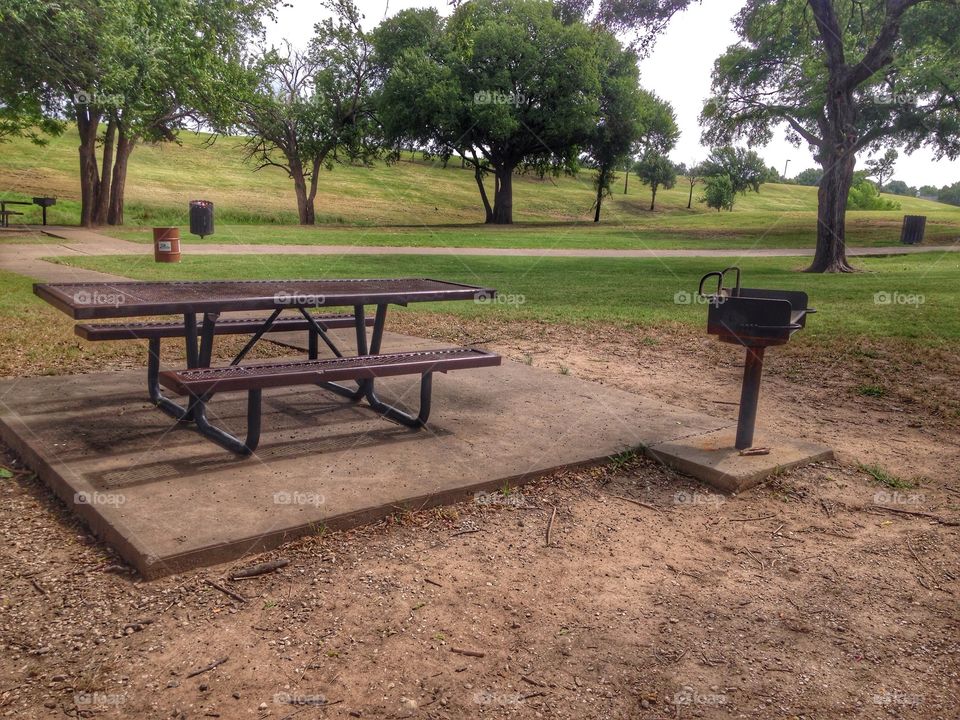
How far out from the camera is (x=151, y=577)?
2900 millimetres

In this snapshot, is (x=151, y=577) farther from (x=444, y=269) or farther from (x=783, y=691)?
(x=444, y=269)

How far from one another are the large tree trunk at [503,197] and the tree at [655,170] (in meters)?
22.9

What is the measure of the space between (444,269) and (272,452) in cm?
1125

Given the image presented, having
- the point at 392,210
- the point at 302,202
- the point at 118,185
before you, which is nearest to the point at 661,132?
the point at 392,210

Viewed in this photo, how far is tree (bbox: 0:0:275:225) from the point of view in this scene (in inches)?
561

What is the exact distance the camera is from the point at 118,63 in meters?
16.7

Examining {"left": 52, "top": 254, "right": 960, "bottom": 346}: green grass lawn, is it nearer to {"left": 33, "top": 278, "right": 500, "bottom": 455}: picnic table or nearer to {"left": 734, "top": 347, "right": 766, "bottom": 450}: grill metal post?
{"left": 734, "top": 347, "right": 766, "bottom": 450}: grill metal post

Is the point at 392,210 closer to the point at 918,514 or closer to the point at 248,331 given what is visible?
the point at 248,331

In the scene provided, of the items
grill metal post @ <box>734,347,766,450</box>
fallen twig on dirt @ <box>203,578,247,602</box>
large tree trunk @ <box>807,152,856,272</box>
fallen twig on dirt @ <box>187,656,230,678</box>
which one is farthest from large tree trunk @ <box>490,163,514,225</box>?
fallen twig on dirt @ <box>187,656,230,678</box>

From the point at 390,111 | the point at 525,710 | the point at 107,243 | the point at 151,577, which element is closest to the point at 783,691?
the point at 525,710

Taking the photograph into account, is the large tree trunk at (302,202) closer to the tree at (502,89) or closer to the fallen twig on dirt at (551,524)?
the tree at (502,89)

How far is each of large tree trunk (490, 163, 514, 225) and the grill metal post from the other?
1433 inches

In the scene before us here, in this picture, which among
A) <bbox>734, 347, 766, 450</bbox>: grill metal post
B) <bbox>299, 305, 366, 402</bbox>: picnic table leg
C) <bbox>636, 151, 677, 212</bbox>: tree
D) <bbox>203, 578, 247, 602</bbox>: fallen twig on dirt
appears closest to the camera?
<bbox>203, 578, 247, 602</bbox>: fallen twig on dirt

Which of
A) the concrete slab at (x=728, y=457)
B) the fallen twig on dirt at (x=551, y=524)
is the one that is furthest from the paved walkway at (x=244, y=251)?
the fallen twig on dirt at (x=551, y=524)
